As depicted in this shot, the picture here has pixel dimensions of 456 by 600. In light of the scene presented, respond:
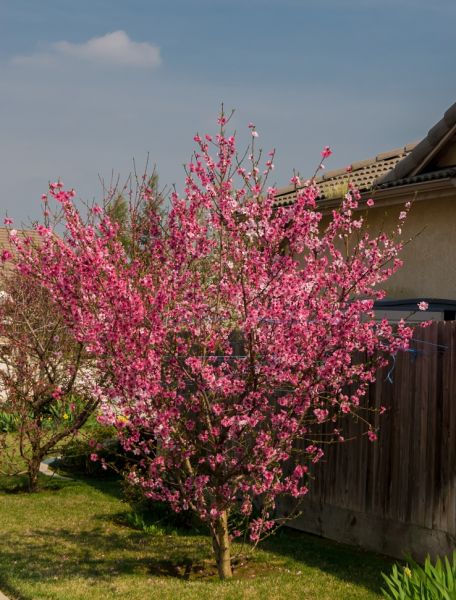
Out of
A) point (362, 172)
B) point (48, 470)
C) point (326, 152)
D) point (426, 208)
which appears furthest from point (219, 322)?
point (362, 172)

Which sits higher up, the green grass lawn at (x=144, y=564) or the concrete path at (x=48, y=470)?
the concrete path at (x=48, y=470)

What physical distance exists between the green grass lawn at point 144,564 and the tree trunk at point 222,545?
12 cm

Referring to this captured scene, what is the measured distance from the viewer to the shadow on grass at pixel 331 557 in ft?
26.7

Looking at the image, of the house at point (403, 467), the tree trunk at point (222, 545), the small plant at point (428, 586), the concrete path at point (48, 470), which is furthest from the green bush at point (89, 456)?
the small plant at point (428, 586)

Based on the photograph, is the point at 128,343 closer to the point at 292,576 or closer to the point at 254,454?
the point at 254,454

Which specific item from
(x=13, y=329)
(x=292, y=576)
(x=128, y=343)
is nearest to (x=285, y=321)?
(x=128, y=343)

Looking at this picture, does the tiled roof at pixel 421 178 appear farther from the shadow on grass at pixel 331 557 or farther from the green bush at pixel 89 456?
the green bush at pixel 89 456

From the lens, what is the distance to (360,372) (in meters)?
8.53

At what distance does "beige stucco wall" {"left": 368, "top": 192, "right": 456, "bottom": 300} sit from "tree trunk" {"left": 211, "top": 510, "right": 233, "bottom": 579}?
18.9 feet

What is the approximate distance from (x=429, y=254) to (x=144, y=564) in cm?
665

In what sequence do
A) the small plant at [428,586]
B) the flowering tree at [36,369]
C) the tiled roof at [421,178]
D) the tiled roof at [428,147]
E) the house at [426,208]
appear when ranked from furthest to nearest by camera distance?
the flowering tree at [36,369]
the tiled roof at [428,147]
the house at [426,208]
the tiled roof at [421,178]
the small plant at [428,586]

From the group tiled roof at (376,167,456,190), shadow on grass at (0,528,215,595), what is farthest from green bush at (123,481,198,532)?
tiled roof at (376,167,456,190)

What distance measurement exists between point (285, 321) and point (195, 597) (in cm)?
256

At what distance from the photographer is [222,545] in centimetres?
837
